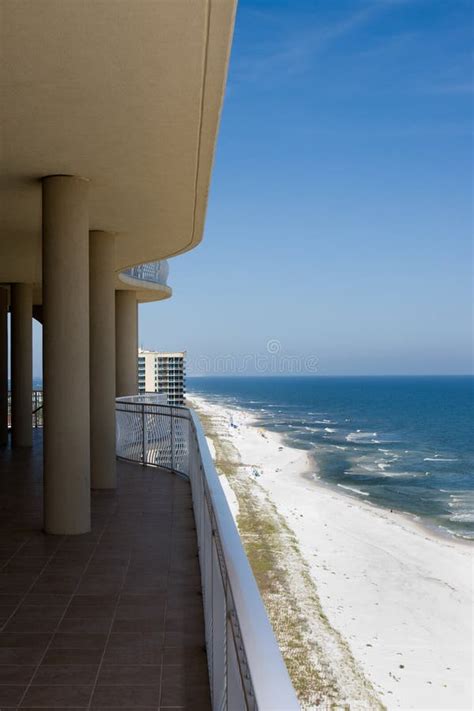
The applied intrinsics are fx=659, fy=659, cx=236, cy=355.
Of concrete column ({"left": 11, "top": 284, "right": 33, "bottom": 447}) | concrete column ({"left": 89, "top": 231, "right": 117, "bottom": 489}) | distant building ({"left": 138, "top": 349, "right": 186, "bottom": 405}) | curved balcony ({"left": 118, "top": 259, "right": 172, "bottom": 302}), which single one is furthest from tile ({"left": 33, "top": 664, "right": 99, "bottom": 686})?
distant building ({"left": 138, "top": 349, "right": 186, "bottom": 405})

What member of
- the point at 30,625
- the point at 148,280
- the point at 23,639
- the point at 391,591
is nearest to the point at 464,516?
the point at 391,591

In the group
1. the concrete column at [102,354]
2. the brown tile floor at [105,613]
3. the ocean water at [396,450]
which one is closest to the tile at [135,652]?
the brown tile floor at [105,613]

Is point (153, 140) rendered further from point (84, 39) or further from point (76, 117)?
point (84, 39)

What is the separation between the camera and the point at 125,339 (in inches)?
756

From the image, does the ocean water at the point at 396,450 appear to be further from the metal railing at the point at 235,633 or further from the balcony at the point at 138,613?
the metal railing at the point at 235,633

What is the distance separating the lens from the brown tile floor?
3760mm

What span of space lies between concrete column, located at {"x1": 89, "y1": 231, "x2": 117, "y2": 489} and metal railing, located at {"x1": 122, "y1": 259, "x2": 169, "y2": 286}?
7687 millimetres

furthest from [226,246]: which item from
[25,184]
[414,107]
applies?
[25,184]

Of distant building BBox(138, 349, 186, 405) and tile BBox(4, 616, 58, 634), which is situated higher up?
distant building BBox(138, 349, 186, 405)

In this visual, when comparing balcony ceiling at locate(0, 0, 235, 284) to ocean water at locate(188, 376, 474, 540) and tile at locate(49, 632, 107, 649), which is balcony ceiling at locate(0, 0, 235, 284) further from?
ocean water at locate(188, 376, 474, 540)

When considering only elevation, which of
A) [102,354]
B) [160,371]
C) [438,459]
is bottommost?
[438,459]

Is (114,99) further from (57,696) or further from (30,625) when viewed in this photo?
(57,696)

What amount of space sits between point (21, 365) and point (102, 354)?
20.4 feet

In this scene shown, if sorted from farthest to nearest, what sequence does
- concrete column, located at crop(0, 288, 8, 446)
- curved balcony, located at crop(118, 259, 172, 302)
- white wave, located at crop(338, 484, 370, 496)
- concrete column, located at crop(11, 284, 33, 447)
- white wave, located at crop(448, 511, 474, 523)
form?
white wave, located at crop(338, 484, 370, 496) < white wave, located at crop(448, 511, 474, 523) < curved balcony, located at crop(118, 259, 172, 302) < concrete column, located at crop(0, 288, 8, 446) < concrete column, located at crop(11, 284, 33, 447)
